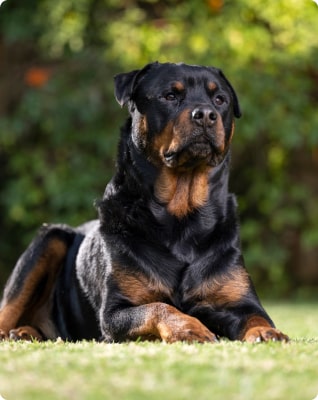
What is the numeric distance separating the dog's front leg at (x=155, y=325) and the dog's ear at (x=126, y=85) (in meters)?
1.37

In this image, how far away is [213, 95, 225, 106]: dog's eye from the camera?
5008 millimetres

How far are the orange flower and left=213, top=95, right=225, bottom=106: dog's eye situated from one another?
22.1 feet

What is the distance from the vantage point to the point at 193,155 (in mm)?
4781

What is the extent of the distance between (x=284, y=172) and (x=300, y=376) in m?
8.97

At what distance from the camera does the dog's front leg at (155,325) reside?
4004mm

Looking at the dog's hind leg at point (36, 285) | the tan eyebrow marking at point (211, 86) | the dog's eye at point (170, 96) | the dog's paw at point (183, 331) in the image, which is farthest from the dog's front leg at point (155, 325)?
the tan eyebrow marking at point (211, 86)

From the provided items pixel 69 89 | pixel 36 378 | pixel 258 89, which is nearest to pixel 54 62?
pixel 69 89

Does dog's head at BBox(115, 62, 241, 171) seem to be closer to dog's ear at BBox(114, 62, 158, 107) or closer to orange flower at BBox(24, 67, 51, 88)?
dog's ear at BBox(114, 62, 158, 107)

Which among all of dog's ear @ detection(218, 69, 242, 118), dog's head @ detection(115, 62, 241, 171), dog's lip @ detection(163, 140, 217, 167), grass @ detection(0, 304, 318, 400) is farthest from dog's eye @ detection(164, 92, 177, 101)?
grass @ detection(0, 304, 318, 400)

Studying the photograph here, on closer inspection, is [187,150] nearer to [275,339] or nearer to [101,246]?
[101,246]

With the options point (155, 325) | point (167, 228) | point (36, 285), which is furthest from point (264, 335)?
point (36, 285)

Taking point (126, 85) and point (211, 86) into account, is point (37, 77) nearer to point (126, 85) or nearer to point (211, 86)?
point (126, 85)

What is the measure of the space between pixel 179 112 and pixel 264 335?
1.43m

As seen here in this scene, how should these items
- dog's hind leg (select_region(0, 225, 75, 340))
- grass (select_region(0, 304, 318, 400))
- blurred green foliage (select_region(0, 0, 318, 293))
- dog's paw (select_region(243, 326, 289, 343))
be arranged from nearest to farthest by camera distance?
grass (select_region(0, 304, 318, 400)) < dog's paw (select_region(243, 326, 289, 343)) < dog's hind leg (select_region(0, 225, 75, 340)) < blurred green foliage (select_region(0, 0, 318, 293))
